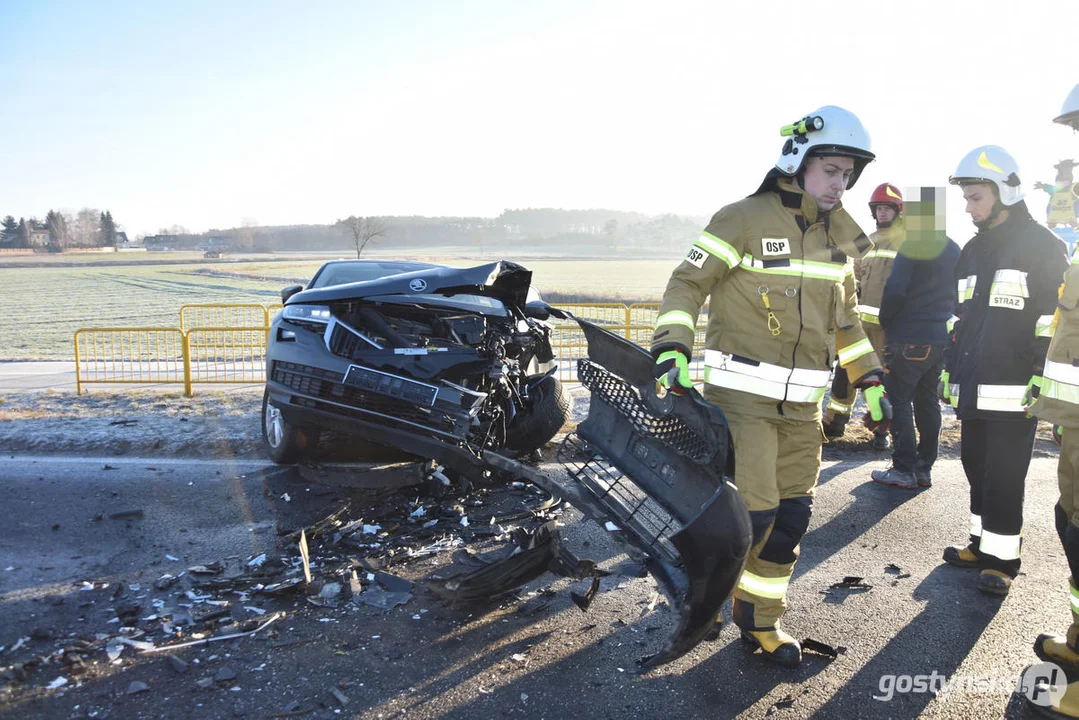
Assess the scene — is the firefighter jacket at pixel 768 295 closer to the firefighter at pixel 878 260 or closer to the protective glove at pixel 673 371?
the protective glove at pixel 673 371

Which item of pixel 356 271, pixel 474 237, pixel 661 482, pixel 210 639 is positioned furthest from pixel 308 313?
pixel 474 237

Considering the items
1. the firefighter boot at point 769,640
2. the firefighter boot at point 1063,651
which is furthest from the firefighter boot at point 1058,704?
the firefighter boot at point 769,640

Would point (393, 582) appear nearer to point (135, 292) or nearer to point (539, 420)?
point (539, 420)

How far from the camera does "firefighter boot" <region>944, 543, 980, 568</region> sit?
4.31m

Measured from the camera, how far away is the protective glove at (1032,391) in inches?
145

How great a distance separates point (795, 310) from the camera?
3.30 meters

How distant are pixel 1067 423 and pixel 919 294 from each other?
281 cm

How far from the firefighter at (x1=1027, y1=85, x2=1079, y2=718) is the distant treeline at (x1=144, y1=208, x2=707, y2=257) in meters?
86.3

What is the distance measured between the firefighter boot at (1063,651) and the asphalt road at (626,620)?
0.35 ft

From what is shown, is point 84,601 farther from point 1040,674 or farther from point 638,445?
point 1040,674

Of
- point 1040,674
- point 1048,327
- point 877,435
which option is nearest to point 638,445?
point 1040,674

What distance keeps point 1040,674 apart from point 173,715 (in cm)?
363

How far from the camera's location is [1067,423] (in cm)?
325

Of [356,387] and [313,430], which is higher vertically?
[356,387]
